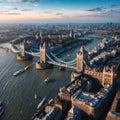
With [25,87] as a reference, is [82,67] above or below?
above

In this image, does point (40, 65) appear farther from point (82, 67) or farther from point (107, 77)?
point (107, 77)

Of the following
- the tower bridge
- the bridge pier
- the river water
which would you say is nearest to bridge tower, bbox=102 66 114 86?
the tower bridge

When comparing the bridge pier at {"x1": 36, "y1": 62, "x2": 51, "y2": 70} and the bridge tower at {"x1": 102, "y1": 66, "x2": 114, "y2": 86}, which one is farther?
the bridge pier at {"x1": 36, "y1": 62, "x2": 51, "y2": 70}

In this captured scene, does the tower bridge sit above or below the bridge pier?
above

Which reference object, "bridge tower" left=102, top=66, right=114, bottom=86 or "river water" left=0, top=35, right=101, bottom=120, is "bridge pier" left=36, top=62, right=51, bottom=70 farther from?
"bridge tower" left=102, top=66, right=114, bottom=86

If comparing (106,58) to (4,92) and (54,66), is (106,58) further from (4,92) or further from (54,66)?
(4,92)

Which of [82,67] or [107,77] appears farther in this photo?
[82,67]

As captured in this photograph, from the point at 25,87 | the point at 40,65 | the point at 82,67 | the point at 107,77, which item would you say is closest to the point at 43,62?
the point at 40,65

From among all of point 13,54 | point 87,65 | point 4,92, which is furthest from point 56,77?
point 13,54

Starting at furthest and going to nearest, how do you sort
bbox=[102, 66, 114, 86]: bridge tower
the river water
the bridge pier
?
the bridge pier, bbox=[102, 66, 114, 86]: bridge tower, the river water

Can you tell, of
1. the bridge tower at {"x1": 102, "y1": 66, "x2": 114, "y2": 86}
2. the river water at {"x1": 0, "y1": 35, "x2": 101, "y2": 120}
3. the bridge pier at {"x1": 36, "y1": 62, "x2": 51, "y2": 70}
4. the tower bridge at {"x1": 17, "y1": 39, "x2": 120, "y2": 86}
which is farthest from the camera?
the bridge pier at {"x1": 36, "y1": 62, "x2": 51, "y2": 70}
